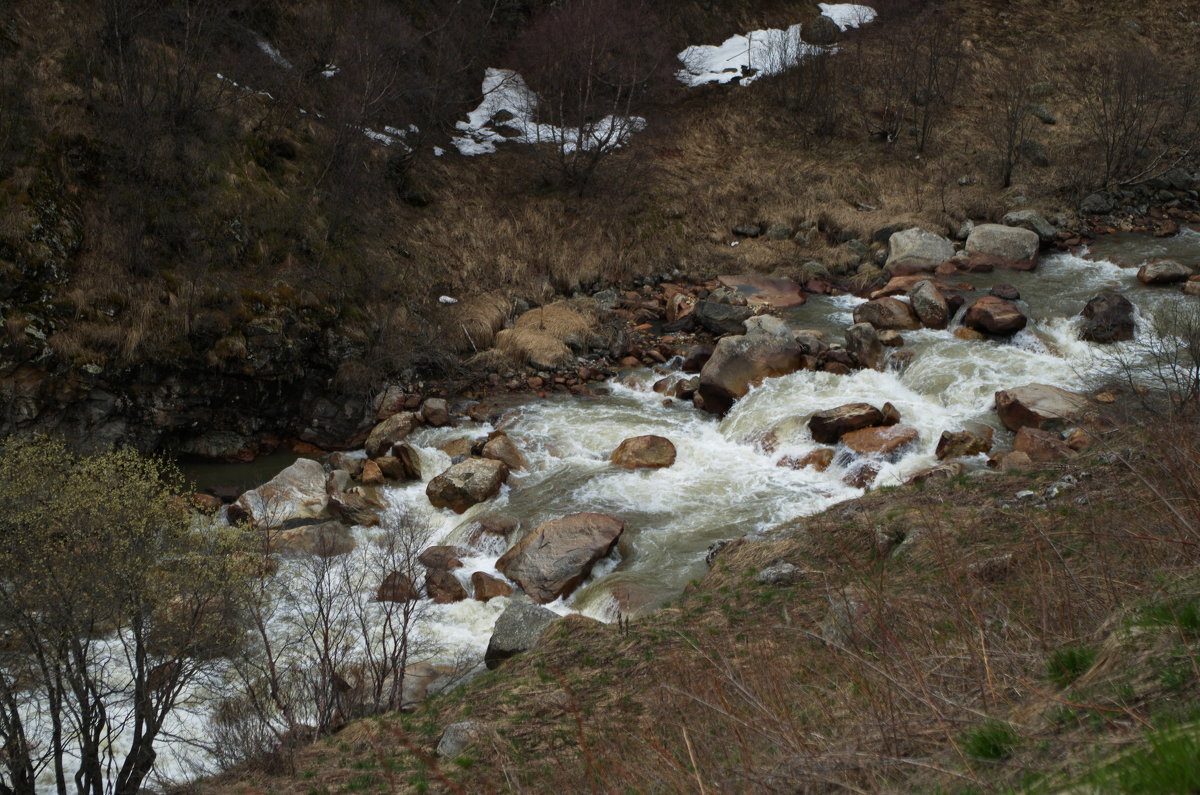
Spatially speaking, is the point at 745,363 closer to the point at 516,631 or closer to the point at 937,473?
the point at 937,473

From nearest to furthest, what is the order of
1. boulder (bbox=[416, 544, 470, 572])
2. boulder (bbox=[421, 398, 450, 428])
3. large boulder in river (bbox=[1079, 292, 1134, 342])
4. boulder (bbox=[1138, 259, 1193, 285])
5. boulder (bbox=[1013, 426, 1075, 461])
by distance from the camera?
boulder (bbox=[1013, 426, 1075, 461]) < boulder (bbox=[416, 544, 470, 572]) < large boulder in river (bbox=[1079, 292, 1134, 342]) < boulder (bbox=[421, 398, 450, 428]) < boulder (bbox=[1138, 259, 1193, 285])

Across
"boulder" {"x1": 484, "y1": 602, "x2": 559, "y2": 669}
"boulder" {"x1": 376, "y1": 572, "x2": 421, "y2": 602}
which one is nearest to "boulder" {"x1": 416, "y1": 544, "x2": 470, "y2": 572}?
"boulder" {"x1": 376, "y1": 572, "x2": 421, "y2": 602}

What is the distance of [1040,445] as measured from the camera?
12281 mm

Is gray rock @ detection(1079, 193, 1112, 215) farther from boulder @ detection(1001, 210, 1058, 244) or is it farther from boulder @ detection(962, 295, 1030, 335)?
boulder @ detection(962, 295, 1030, 335)

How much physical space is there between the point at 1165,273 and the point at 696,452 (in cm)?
1313

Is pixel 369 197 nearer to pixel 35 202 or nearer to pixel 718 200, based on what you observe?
pixel 35 202

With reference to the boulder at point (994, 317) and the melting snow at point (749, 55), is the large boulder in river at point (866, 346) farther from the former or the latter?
the melting snow at point (749, 55)

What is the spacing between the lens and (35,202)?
15359 mm

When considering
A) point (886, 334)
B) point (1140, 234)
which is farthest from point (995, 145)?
point (886, 334)

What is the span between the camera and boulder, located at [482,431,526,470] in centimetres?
1516

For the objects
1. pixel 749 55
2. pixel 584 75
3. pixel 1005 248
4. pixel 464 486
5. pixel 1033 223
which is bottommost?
pixel 464 486

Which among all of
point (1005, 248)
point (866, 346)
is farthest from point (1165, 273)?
point (866, 346)

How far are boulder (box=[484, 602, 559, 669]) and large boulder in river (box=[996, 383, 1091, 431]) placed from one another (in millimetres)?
9056

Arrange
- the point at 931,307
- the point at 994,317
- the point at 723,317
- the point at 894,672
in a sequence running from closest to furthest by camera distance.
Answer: the point at 894,672
the point at 994,317
the point at 931,307
the point at 723,317
